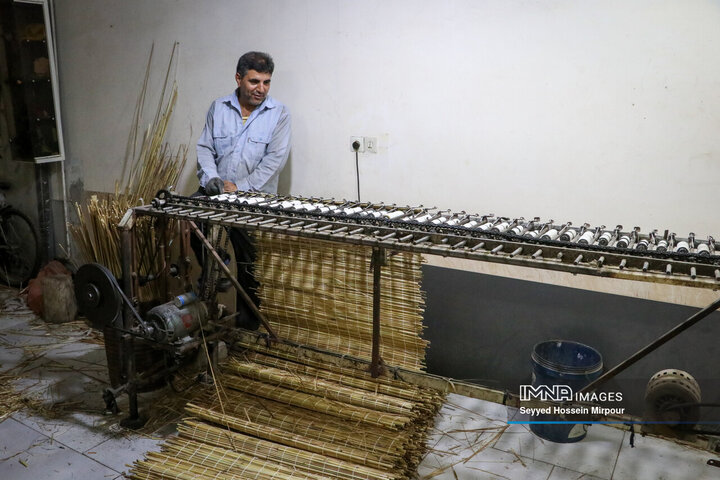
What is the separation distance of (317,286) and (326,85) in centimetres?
149

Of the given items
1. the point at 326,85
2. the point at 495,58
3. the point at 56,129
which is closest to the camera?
the point at 495,58

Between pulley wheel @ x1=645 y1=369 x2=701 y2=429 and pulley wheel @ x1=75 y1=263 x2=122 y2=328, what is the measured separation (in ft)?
9.19

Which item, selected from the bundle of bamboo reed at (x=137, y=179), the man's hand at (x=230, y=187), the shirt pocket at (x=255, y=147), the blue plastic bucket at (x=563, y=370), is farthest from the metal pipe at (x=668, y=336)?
the bundle of bamboo reed at (x=137, y=179)

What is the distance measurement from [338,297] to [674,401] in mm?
1931

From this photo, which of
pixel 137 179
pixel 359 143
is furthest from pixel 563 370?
pixel 137 179

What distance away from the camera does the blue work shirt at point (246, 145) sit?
422 centimetres

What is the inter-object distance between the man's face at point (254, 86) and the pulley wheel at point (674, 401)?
A: 3.07m

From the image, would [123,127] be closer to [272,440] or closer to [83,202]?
[83,202]

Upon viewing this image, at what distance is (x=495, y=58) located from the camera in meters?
3.69

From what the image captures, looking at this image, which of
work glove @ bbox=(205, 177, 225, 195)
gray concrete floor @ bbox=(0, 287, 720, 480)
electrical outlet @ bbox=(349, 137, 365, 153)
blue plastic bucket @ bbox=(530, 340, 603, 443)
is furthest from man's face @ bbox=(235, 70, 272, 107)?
blue plastic bucket @ bbox=(530, 340, 603, 443)

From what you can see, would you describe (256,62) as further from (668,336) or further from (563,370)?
(668,336)

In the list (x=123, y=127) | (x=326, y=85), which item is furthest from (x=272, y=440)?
(x=123, y=127)

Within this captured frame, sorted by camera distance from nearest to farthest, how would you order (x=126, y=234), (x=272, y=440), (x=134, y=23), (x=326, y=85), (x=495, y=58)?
1. (x=272, y=440)
2. (x=126, y=234)
3. (x=495, y=58)
4. (x=326, y=85)
5. (x=134, y=23)

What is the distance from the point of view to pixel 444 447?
3.33 metres
